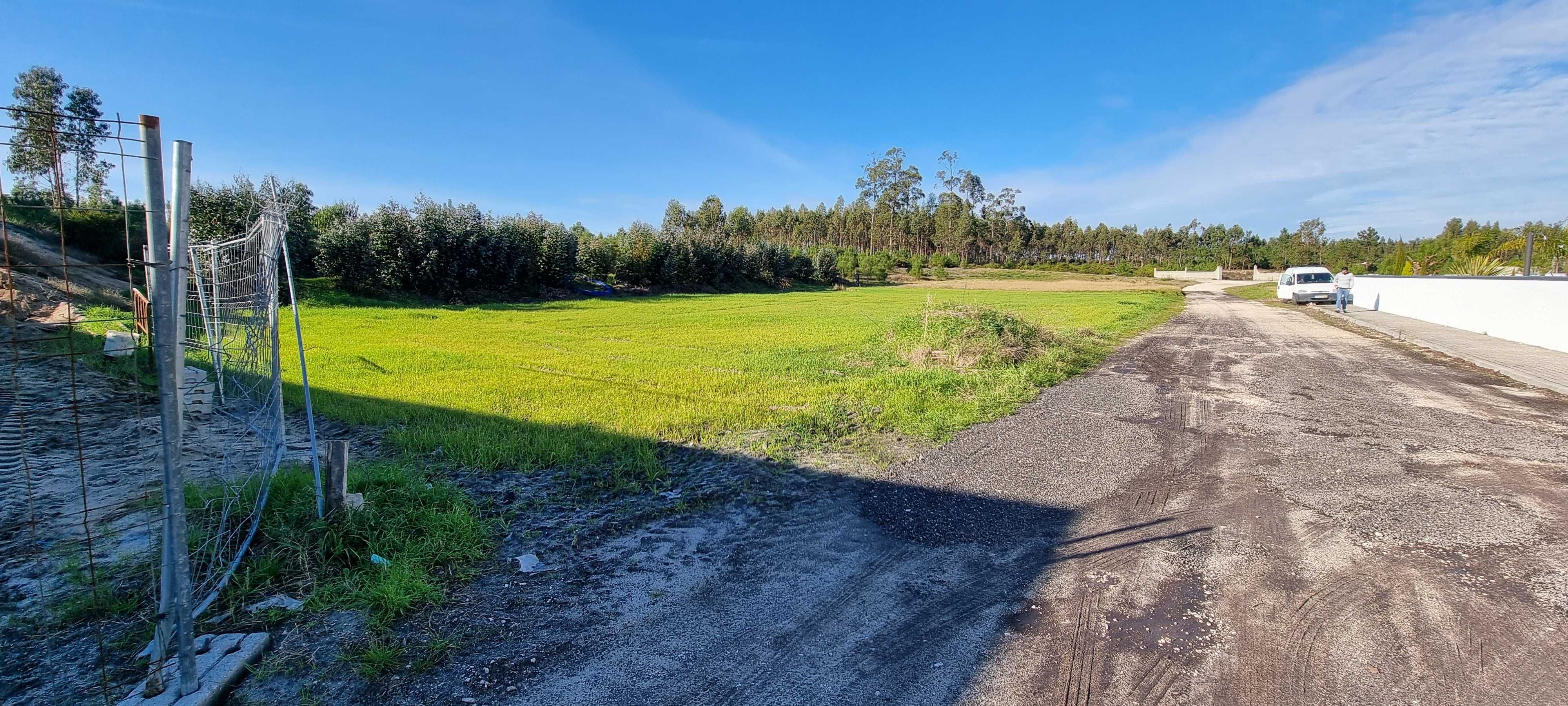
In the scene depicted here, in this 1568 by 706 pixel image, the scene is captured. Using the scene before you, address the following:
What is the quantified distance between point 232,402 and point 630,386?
4.14 metres

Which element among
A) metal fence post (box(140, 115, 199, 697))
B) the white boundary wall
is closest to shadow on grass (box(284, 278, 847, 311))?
metal fence post (box(140, 115, 199, 697))

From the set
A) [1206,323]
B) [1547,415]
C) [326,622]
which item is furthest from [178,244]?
[1206,323]

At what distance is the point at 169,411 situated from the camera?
2.27 m

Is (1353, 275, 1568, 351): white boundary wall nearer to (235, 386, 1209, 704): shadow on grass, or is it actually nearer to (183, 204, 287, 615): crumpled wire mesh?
(235, 386, 1209, 704): shadow on grass

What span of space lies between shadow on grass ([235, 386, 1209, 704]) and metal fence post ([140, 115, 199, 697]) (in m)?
0.36

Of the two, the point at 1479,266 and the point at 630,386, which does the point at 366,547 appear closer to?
the point at 630,386

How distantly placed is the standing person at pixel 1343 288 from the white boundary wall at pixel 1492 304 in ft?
3.89

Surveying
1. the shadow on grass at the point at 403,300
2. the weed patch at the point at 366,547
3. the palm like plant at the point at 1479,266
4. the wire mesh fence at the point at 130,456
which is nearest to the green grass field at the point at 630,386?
the weed patch at the point at 366,547

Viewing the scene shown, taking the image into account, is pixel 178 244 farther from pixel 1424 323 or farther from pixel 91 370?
pixel 1424 323

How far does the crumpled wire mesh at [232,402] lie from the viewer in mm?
3609

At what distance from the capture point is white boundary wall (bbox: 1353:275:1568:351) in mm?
11836

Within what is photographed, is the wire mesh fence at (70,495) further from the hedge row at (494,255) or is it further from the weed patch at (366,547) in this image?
the hedge row at (494,255)

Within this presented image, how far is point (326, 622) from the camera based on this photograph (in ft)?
10.0

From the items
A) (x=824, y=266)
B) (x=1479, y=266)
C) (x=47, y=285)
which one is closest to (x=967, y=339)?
(x=47, y=285)
